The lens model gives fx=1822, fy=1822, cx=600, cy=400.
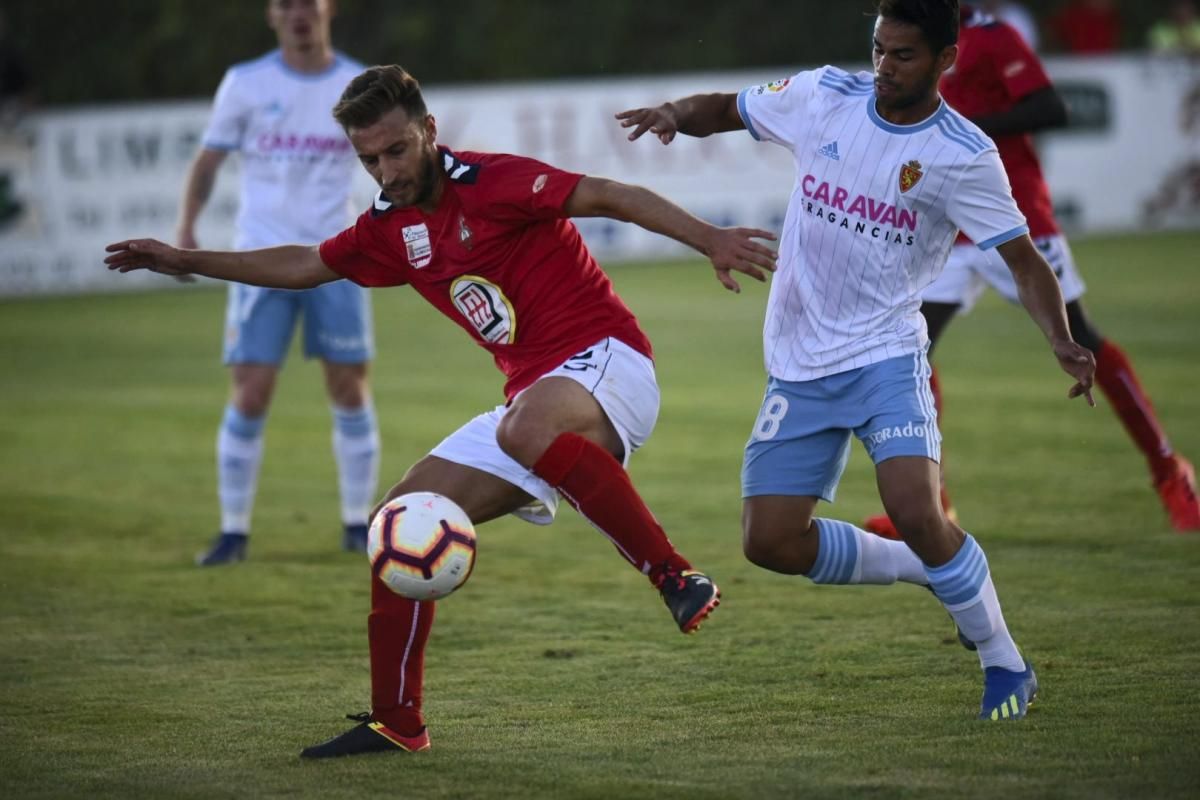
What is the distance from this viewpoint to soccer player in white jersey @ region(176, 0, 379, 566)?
8312mm

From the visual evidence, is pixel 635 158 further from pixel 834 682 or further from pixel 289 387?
pixel 834 682

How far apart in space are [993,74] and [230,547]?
13.0 ft

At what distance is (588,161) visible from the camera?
1988 centimetres

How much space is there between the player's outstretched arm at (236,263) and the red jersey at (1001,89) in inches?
136

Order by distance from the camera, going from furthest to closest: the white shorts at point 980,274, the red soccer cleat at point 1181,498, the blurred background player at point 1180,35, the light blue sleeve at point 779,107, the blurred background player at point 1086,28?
the blurred background player at point 1086,28
the blurred background player at point 1180,35
the red soccer cleat at point 1181,498
the white shorts at point 980,274
the light blue sleeve at point 779,107

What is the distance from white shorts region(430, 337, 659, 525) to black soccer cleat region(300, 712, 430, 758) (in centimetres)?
75

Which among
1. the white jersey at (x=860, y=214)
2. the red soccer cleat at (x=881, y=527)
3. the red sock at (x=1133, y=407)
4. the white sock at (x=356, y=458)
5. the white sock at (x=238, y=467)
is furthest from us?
the white sock at (x=356, y=458)

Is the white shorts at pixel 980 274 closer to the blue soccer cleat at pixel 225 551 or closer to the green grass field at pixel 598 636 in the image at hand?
the green grass field at pixel 598 636

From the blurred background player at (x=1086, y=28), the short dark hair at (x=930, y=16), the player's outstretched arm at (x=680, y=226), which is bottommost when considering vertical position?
the blurred background player at (x=1086, y=28)

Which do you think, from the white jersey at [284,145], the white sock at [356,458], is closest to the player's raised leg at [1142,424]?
the white sock at [356,458]

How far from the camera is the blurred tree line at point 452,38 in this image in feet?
73.4

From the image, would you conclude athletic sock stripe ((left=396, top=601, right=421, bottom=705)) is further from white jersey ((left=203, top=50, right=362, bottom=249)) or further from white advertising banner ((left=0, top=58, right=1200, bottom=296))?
white advertising banner ((left=0, top=58, right=1200, bottom=296))

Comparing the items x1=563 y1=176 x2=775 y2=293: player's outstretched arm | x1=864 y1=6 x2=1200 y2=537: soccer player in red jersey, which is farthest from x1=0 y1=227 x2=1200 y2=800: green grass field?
x1=563 y1=176 x2=775 y2=293: player's outstretched arm

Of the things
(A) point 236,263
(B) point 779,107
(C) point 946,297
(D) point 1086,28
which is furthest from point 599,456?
(D) point 1086,28
